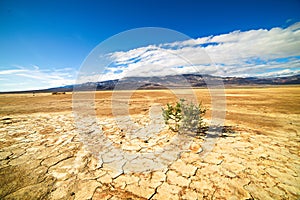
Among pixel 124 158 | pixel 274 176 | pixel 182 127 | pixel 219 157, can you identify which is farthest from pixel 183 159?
pixel 182 127

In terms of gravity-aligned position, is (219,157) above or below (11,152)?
below

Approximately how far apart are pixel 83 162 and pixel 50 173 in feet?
2.21

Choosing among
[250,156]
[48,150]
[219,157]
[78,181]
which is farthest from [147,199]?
[48,150]

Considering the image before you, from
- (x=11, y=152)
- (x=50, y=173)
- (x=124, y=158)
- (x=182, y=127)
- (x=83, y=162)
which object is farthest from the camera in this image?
(x=182, y=127)

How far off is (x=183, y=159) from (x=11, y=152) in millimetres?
4622

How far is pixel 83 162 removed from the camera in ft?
12.0

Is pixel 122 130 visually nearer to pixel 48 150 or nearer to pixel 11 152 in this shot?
pixel 48 150

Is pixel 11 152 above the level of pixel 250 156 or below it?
above

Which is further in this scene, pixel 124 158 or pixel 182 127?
pixel 182 127

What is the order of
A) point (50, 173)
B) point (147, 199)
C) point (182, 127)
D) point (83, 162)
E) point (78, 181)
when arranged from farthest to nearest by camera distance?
point (182, 127)
point (83, 162)
point (50, 173)
point (78, 181)
point (147, 199)

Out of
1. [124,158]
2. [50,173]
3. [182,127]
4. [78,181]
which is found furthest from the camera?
[182,127]

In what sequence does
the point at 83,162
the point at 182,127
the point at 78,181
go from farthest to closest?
the point at 182,127
the point at 83,162
the point at 78,181

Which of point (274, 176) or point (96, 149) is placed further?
point (96, 149)

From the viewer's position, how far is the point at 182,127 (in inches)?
231
